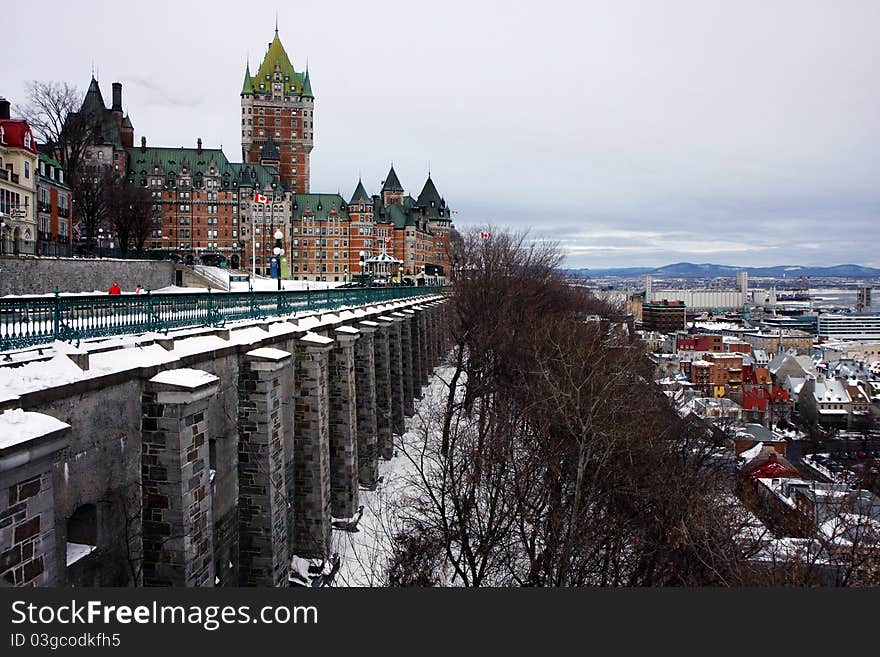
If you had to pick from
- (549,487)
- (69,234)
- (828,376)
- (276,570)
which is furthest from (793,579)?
(828,376)

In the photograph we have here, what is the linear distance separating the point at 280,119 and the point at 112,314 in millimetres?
118982

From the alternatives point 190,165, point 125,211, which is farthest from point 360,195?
point 125,211

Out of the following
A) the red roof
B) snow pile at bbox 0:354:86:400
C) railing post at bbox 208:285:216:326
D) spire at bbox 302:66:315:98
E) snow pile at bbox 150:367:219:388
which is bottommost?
snow pile at bbox 150:367:219:388

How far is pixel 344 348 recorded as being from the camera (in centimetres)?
2106

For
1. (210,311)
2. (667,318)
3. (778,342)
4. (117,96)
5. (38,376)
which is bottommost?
(778,342)

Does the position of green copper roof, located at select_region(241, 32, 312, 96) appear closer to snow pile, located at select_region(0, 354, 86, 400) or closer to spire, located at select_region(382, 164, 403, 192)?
spire, located at select_region(382, 164, 403, 192)

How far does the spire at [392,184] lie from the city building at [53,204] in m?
74.1

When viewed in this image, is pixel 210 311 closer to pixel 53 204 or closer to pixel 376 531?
pixel 376 531

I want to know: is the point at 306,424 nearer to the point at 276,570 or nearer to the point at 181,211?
the point at 276,570

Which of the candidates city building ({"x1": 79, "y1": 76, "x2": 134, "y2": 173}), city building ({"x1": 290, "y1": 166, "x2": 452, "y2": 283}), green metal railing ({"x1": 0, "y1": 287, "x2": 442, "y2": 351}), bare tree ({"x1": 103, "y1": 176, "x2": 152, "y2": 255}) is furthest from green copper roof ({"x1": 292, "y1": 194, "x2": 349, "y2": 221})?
green metal railing ({"x1": 0, "y1": 287, "x2": 442, "y2": 351})

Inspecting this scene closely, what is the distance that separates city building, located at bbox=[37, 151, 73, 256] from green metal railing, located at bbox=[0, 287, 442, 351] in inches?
1366

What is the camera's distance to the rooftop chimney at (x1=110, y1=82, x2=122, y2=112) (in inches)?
3976

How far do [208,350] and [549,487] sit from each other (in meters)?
8.61

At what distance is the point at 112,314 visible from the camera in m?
10.3
